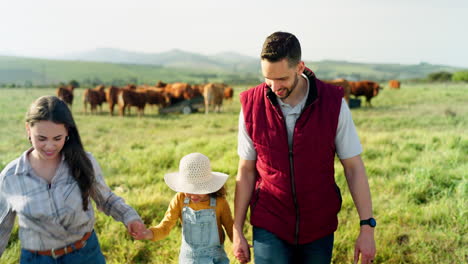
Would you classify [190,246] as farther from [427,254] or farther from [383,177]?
[383,177]

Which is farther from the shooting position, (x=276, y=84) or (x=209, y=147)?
(x=209, y=147)

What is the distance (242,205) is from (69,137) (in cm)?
117

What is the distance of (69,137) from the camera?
7.52 feet

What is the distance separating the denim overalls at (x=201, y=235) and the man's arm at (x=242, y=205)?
206mm

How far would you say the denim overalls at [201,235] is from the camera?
2.48 metres

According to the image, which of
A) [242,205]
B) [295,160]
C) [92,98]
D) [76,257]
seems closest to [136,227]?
[76,257]

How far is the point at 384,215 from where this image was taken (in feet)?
14.0

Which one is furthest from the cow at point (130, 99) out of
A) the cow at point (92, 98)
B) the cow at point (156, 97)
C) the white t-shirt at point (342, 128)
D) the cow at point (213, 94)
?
the white t-shirt at point (342, 128)

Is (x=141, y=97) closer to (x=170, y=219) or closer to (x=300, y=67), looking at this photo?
(x=170, y=219)

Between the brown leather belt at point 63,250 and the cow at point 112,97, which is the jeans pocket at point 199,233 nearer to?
the brown leather belt at point 63,250

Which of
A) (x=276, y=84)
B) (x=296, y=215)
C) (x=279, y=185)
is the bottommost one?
(x=296, y=215)

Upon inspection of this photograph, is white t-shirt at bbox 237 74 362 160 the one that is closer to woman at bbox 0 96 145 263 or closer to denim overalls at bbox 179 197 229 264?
denim overalls at bbox 179 197 229 264

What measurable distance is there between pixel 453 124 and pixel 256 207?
12607 millimetres

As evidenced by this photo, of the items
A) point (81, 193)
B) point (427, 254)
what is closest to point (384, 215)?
point (427, 254)
